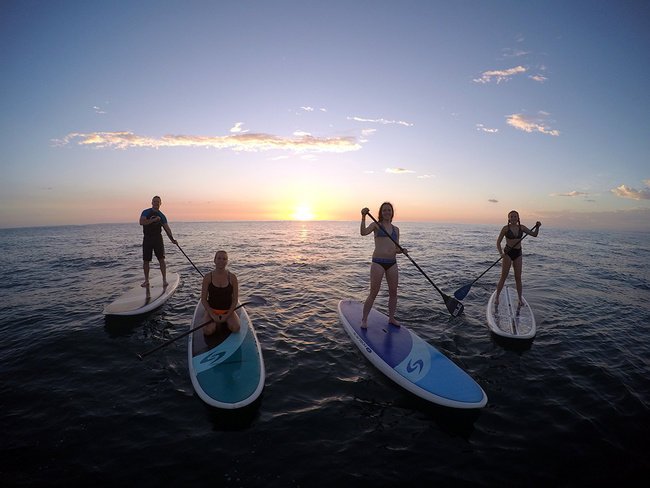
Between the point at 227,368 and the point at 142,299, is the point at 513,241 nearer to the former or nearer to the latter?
the point at 227,368

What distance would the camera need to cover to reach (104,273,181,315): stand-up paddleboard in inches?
333

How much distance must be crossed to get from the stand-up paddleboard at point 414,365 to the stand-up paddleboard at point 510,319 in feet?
9.17

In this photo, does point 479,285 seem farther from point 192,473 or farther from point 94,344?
point 94,344

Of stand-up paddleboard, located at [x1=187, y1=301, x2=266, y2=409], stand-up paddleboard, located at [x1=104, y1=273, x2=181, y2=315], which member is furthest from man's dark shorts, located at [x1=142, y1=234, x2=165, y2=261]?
stand-up paddleboard, located at [x1=187, y1=301, x2=266, y2=409]

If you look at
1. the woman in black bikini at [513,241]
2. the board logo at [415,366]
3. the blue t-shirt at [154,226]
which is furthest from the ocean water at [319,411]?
the blue t-shirt at [154,226]

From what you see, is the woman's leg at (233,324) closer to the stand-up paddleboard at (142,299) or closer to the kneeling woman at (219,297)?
the kneeling woman at (219,297)

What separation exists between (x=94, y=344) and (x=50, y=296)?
6.88 m

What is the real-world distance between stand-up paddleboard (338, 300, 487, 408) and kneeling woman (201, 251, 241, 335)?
9.71ft

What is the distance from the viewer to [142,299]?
30.7 feet

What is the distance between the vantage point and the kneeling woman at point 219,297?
6402 mm

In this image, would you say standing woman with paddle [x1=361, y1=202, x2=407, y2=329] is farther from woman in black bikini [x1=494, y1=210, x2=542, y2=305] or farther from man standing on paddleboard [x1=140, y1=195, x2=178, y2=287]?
man standing on paddleboard [x1=140, y1=195, x2=178, y2=287]

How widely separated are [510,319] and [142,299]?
11.5m

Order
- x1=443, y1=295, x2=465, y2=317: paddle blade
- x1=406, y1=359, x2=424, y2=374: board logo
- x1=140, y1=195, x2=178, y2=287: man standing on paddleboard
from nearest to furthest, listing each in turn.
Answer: x1=406, y1=359, x2=424, y2=374: board logo
x1=443, y1=295, x2=465, y2=317: paddle blade
x1=140, y1=195, x2=178, y2=287: man standing on paddleboard

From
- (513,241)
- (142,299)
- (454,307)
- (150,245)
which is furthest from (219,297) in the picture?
(513,241)
